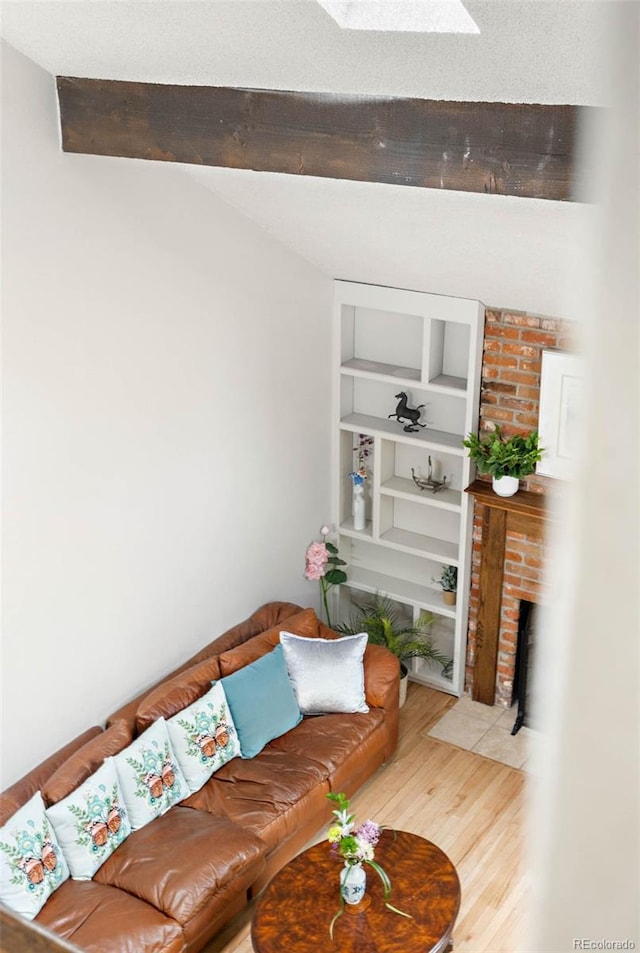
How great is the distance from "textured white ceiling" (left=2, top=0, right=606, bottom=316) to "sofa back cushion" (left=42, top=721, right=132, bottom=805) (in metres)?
2.37

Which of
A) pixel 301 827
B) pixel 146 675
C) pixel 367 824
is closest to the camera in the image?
pixel 367 824

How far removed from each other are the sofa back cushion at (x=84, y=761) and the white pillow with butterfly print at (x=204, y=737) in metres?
0.22

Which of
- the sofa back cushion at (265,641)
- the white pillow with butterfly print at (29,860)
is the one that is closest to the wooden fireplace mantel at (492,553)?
the sofa back cushion at (265,641)

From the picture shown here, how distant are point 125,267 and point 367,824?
2.39 meters

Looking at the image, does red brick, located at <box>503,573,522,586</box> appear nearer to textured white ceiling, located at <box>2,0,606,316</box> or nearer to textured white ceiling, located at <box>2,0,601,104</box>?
textured white ceiling, located at <box>2,0,606,316</box>

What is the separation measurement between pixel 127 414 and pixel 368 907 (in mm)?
2171

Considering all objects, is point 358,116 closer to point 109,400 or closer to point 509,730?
point 109,400

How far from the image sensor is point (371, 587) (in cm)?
557

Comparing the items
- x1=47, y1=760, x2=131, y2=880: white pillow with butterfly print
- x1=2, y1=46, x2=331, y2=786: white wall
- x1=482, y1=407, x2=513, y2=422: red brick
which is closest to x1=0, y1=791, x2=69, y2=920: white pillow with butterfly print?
x1=47, y1=760, x2=131, y2=880: white pillow with butterfly print

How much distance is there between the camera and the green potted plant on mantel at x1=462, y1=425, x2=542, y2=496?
4602 mm

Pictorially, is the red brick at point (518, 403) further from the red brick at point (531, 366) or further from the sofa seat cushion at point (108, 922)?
the sofa seat cushion at point (108, 922)

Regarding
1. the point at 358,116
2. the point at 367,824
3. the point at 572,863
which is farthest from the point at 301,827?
the point at 572,863

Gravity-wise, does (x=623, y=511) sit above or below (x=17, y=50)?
below

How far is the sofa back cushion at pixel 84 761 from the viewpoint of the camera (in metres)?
3.72
